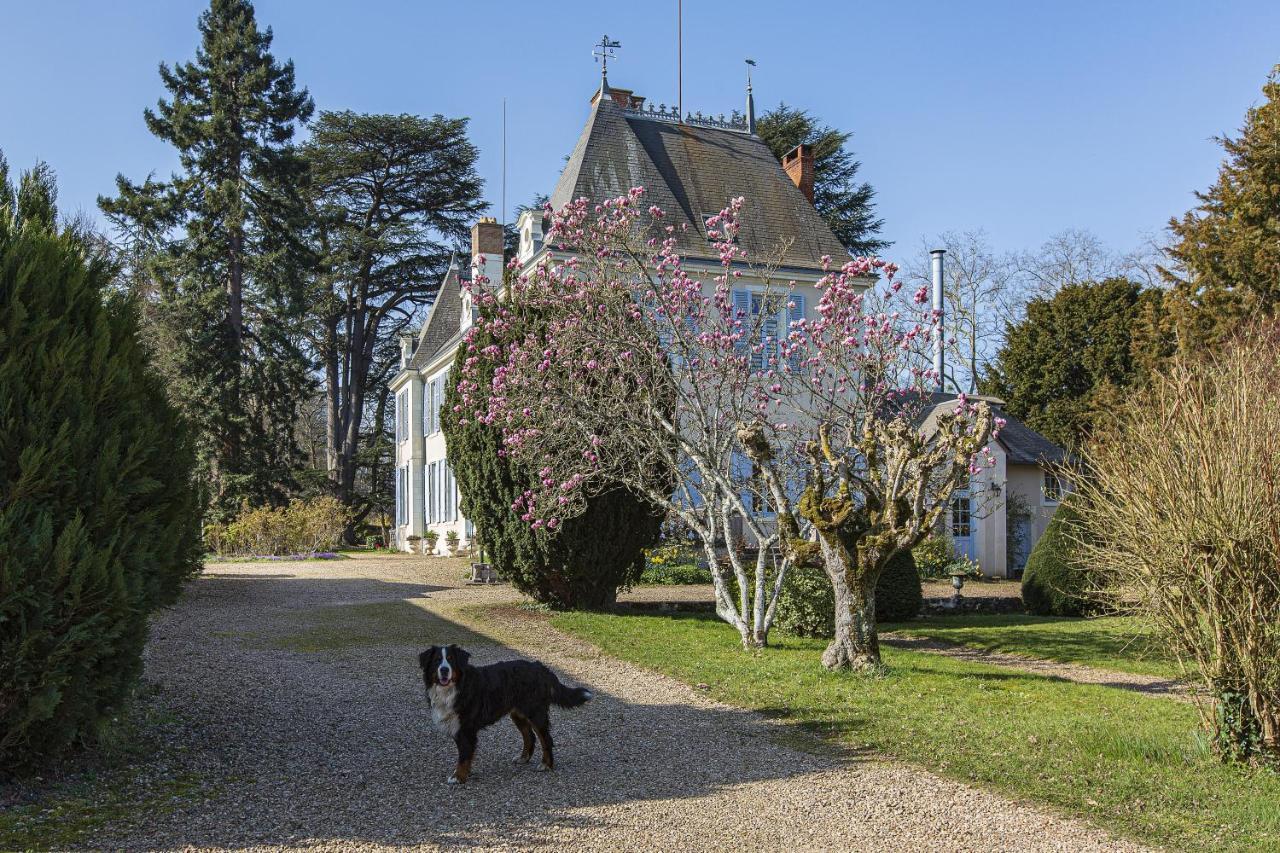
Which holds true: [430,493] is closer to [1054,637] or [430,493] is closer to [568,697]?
[1054,637]

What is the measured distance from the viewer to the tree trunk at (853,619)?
9469 mm

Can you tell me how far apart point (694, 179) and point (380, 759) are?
61.3 ft

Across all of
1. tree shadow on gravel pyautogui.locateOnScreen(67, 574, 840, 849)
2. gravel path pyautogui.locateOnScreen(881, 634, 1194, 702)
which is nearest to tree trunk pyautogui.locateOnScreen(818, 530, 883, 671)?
tree shadow on gravel pyautogui.locateOnScreen(67, 574, 840, 849)

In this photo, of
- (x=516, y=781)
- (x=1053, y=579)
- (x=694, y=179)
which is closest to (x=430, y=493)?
(x=694, y=179)

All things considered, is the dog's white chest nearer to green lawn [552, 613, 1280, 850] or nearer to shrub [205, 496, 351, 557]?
green lawn [552, 613, 1280, 850]

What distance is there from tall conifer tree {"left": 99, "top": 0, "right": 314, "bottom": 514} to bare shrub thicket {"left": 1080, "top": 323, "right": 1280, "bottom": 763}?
29.4m

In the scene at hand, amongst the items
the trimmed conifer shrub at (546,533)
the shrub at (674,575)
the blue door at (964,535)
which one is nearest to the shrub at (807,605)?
the trimmed conifer shrub at (546,533)

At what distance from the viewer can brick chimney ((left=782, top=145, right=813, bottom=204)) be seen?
1001 inches

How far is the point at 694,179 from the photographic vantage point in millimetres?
23156

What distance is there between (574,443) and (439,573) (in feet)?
29.4

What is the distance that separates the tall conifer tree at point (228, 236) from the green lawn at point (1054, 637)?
2349 centimetres

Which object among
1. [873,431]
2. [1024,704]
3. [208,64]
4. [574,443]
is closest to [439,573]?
[574,443]

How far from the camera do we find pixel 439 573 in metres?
20.4

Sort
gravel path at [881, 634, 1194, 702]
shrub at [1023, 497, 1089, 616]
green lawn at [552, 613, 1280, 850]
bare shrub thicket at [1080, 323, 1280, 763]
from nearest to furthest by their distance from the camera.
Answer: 1. green lawn at [552, 613, 1280, 850]
2. bare shrub thicket at [1080, 323, 1280, 763]
3. gravel path at [881, 634, 1194, 702]
4. shrub at [1023, 497, 1089, 616]
